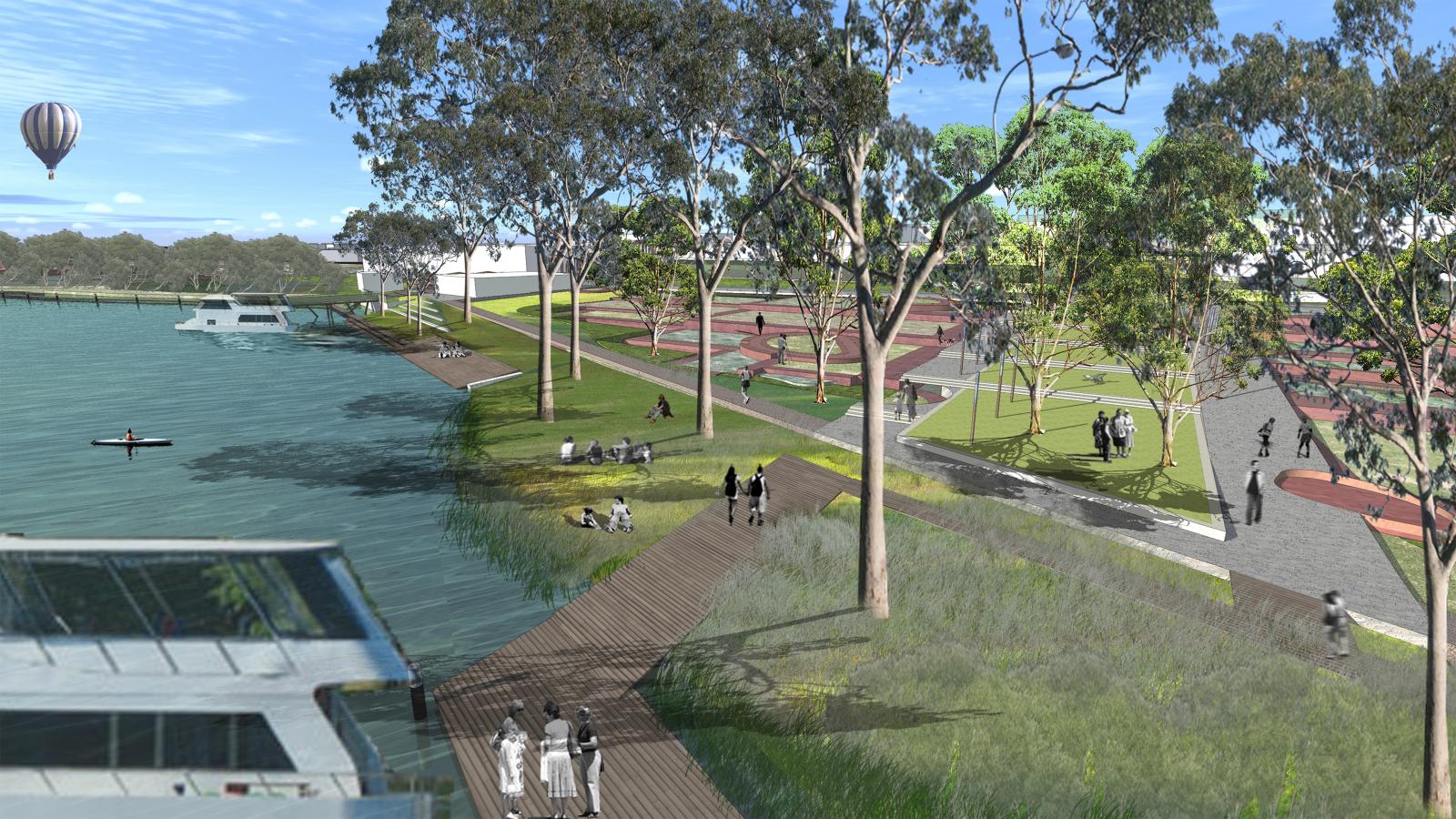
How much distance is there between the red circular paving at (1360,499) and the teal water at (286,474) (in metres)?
26.8

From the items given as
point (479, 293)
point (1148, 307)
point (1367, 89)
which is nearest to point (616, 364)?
point (1148, 307)

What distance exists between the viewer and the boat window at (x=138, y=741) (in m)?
6.54

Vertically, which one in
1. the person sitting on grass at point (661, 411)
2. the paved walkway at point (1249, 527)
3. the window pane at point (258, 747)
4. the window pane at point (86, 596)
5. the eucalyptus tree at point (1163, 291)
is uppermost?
the eucalyptus tree at point (1163, 291)

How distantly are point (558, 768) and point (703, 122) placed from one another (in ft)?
83.6

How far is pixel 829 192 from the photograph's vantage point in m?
32.1

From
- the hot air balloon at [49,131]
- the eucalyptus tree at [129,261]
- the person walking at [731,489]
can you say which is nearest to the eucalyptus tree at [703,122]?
the person walking at [731,489]

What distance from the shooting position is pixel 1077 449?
37.2m

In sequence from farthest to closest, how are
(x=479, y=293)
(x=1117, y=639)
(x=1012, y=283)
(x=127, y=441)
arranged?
1. (x=479, y=293)
2. (x=1012, y=283)
3. (x=127, y=441)
4. (x=1117, y=639)

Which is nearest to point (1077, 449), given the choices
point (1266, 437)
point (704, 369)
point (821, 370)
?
point (1266, 437)

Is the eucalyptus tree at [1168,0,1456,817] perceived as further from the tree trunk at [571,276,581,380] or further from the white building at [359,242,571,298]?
the white building at [359,242,571,298]

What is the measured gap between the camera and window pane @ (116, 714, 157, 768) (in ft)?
21.3

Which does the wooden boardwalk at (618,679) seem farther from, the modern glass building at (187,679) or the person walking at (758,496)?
the modern glass building at (187,679)

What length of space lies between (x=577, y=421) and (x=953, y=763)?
28390 millimetres

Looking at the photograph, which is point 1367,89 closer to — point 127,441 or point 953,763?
point 953,763
